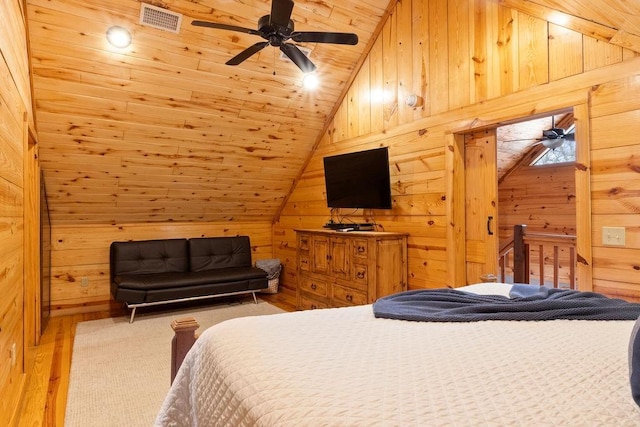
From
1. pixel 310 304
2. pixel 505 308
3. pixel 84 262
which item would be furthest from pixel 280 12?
pixel 84 262

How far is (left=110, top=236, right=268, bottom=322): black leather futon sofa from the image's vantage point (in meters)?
4.22

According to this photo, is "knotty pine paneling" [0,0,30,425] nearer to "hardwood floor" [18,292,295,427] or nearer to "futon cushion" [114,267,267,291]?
"hardwood floor" [18,292,295,427]

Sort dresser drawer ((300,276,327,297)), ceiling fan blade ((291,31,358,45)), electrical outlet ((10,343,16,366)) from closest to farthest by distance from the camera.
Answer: electrical outlet ((10,343,16,366)) < ceiling fan blade ((291,31,358,45)) < dresser drawer ((300,276,327,297))

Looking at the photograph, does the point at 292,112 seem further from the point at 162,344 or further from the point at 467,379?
the point at 467,379

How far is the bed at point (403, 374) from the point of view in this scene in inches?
30.5

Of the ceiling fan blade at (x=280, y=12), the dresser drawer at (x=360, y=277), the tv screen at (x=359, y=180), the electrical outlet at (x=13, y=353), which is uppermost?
the ceiling fan blade at (x=280, y=12)

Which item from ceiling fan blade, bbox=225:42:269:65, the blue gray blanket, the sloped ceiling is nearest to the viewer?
the blue gray blanket

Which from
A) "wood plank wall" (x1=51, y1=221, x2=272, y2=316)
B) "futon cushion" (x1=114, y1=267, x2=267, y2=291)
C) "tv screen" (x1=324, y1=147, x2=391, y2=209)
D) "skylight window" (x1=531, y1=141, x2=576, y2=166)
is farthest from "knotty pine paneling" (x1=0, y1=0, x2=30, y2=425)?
"skylight window" (x1=531, y1=141, x2=576, y2=166)

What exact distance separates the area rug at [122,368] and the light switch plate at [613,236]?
2.90 m

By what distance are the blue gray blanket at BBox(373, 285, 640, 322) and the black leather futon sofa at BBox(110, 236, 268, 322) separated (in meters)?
3.29

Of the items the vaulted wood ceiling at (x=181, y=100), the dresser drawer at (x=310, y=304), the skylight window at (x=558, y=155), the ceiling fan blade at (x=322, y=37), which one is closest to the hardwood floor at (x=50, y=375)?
the vaulted wood ceiling at (x=181, y=100)

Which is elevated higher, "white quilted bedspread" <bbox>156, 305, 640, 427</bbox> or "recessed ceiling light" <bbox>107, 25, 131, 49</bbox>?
"recessed ceiling light" <bbox>107, 25, 131, 49</bbox>

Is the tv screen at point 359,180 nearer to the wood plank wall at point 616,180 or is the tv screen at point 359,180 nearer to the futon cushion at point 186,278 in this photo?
the futon cushion at point 186,278

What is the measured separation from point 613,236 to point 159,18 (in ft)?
12.0
